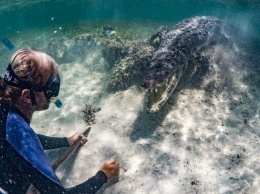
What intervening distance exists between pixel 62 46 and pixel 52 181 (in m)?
9.94

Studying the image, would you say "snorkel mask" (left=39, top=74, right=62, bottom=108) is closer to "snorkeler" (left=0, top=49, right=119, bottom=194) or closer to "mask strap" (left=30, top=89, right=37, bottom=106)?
"snorkeler" (left=0, top=49, right=119, bottom=194)

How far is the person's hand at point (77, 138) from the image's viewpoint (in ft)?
17.2

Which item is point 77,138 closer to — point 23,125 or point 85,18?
point 23,125

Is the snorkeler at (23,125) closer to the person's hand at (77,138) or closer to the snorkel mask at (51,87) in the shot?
the snorkel mask at (51,87)

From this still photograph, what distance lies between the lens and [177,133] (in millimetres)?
5430

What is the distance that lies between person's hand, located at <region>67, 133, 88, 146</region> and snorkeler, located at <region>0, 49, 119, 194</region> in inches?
86.7

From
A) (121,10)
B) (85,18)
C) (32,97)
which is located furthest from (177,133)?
(121,10)

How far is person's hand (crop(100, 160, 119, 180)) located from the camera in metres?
4.12

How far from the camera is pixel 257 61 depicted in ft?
26.4

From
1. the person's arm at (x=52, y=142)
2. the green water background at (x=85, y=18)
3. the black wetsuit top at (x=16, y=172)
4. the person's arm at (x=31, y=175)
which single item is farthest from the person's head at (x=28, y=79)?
the green water background at (x=85, y=18)

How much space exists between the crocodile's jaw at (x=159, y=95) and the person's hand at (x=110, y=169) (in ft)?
5.44

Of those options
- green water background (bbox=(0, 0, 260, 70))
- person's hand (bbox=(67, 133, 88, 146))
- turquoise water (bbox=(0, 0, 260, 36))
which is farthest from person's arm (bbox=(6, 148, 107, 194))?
turquoise water (bbox=(0, 0, 260, 36))

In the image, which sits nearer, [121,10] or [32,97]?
[32,97]

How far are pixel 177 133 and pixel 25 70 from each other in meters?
3.77
